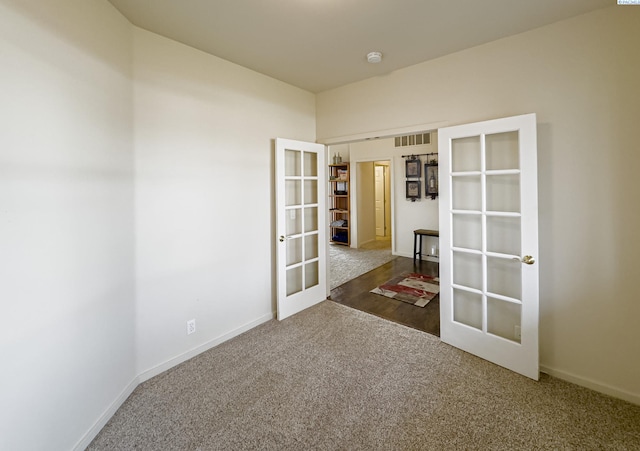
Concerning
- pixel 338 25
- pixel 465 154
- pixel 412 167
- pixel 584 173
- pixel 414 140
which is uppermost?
pixel 414 140

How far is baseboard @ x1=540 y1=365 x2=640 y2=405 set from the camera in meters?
1.88

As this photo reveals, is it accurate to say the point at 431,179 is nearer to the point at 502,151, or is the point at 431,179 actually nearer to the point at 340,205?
the point at 340,205

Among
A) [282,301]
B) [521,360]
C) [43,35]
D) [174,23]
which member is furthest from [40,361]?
[521,360]

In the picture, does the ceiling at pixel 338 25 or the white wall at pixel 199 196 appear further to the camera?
the white wall at pixel 199 196

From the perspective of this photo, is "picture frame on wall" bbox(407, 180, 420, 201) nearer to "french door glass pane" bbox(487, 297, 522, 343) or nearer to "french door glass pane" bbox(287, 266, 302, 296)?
"french door glass pane" bbox(287, 266, 302, 296)

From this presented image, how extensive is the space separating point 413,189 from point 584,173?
3968mm

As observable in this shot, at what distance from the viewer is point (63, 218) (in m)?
1.47

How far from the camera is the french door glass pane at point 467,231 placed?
2.45 m

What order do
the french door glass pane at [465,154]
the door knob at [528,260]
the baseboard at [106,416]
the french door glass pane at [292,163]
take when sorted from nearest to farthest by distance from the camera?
1. the baseboard at [106,416]
2. the door knob at [528,260]
3. the french door glass pane at [465,154]
4. the french door glass pane at [292,163]

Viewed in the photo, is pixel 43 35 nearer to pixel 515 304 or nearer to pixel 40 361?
pixel 40 361

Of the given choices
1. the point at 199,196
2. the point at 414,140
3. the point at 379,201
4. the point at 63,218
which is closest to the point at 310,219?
the point at 199,196

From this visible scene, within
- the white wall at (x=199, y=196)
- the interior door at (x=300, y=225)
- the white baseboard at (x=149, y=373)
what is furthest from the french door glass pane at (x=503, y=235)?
the white baseboard at (x=149, y=373)

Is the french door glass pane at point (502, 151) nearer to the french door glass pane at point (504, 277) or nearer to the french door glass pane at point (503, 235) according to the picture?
the french door glass pane at point (503, 235)

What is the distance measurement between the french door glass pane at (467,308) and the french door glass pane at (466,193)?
0.77 metres
